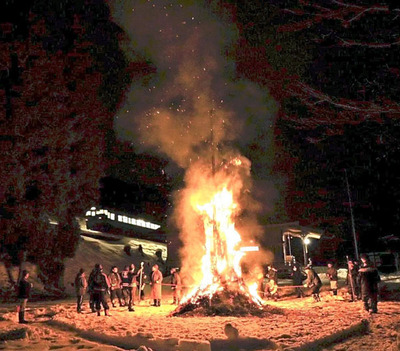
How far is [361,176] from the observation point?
107 feet

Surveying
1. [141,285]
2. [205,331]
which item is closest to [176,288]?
[141,285]

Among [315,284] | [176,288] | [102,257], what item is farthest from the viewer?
[102,257]

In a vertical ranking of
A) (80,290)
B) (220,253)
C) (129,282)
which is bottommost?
(80,290)

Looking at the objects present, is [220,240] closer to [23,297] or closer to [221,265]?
[221,265]

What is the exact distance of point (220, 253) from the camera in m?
15.1

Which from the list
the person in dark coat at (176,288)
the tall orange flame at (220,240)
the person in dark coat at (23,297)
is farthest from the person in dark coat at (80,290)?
the person in dark coat at (176,288)

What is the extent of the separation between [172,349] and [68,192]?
709 inches

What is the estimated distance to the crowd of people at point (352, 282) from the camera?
11.5 m

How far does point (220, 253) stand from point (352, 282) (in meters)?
5.20

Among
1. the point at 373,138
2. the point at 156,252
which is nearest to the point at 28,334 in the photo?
the point at 373,138

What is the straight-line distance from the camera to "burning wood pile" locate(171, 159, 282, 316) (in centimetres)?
1280

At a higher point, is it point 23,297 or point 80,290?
point 80,290

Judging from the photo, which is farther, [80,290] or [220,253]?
[220,253]

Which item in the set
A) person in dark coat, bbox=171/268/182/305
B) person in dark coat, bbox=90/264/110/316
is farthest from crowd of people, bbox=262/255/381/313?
person in dark coat, bbox=90/264/110/316
